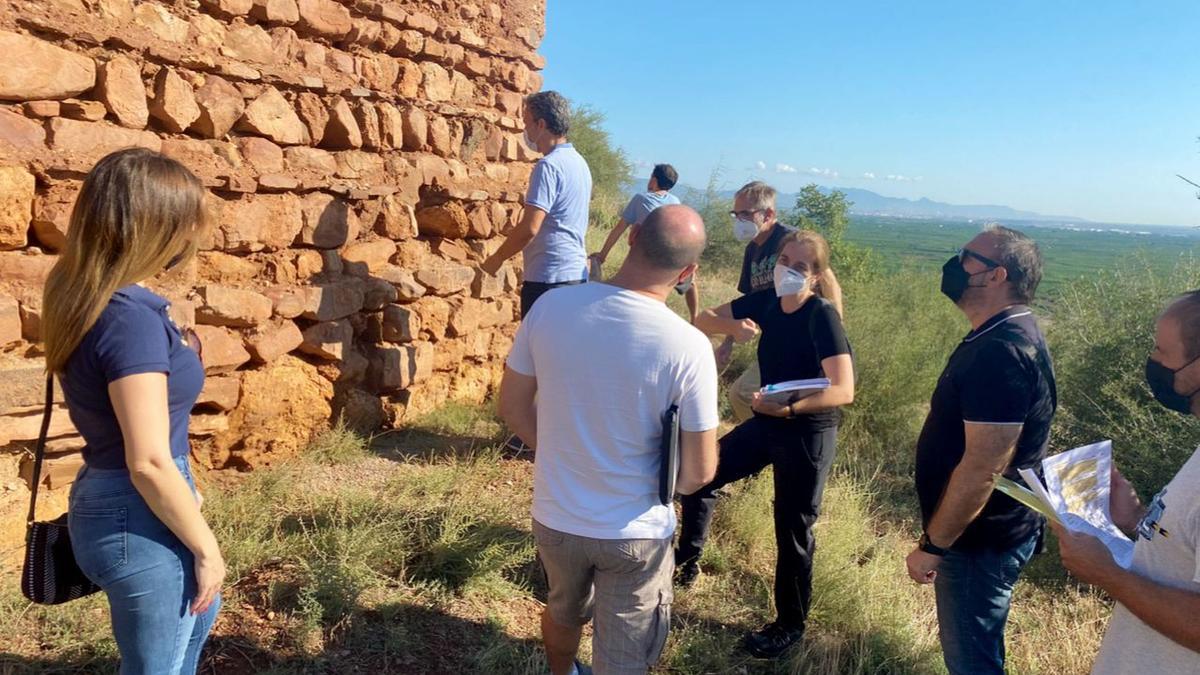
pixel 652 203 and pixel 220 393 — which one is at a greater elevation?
pixel 652 203

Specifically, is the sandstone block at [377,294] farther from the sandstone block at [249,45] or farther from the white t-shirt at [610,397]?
the white t-shirt at [610,397]

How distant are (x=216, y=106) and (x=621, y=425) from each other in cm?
314

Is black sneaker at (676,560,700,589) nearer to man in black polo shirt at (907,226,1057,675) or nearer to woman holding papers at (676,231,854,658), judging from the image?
woman holding papers at (676,231,854,658)

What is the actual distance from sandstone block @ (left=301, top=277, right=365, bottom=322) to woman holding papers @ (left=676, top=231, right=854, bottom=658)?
2608 millimetres

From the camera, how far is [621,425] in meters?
2.43

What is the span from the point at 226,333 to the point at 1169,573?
4188mm

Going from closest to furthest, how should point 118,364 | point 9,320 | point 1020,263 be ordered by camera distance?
1. point 118,364
2. point 1020,263
3. point 9,320

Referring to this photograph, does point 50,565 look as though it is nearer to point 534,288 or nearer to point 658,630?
point 658,630

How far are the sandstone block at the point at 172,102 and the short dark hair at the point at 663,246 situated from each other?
9.42 ft

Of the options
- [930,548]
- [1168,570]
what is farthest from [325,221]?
[1168,570]

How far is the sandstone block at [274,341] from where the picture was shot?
4.43m

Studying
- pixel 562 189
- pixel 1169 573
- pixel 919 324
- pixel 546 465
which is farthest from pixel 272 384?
pixel 919 324

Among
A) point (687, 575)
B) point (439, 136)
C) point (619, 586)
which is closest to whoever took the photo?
point (619, 586)

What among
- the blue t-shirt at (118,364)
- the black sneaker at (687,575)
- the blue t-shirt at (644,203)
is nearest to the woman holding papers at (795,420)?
the black sneaker at (687,575)
